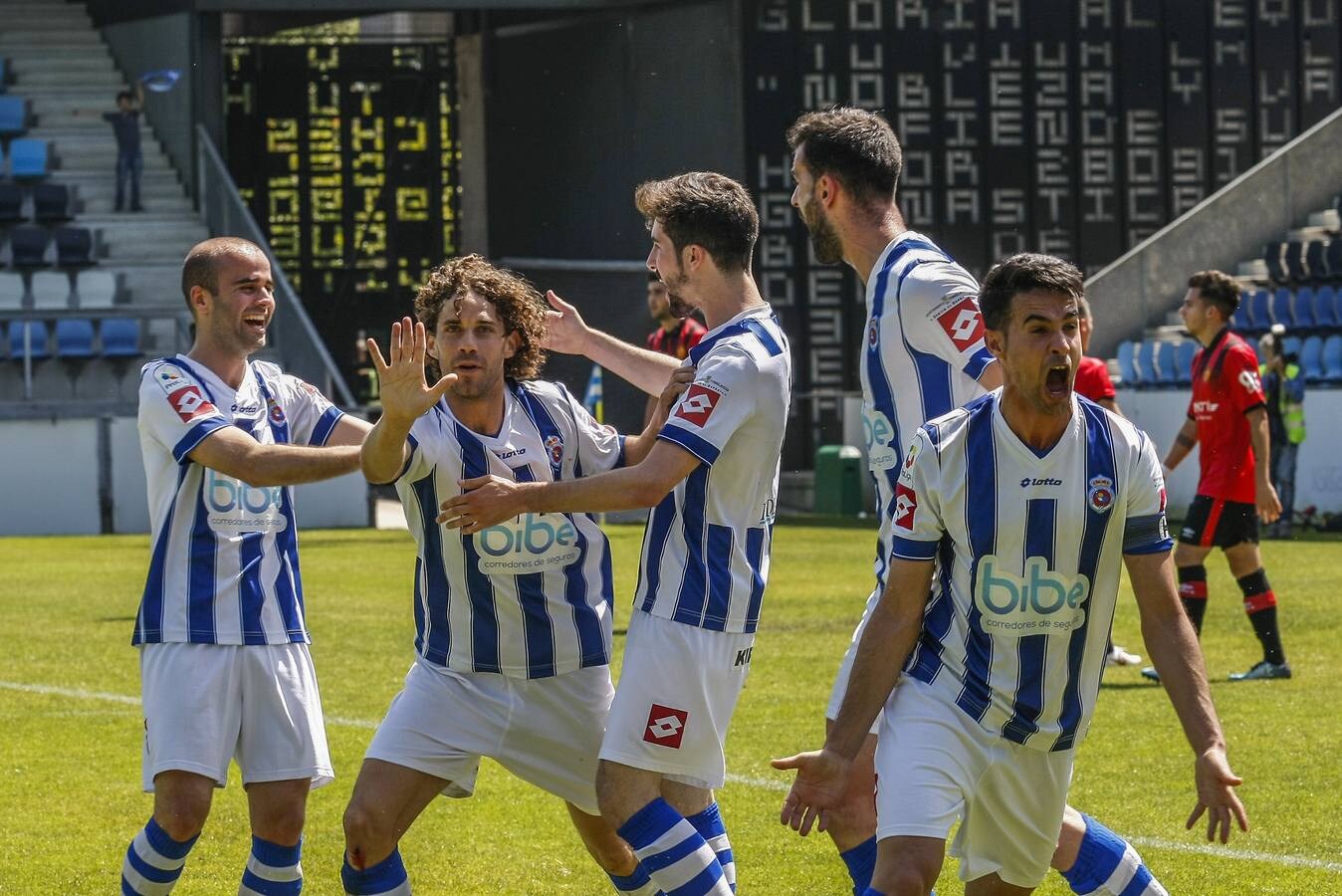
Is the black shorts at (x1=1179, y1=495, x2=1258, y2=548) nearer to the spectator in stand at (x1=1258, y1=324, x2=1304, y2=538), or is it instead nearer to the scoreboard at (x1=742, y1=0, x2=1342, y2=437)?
the spectator in stand at (x1=1258, y1=324, x2=1304, y2=538)

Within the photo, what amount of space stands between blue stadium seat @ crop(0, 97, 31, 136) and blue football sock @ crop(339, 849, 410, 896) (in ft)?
85.0

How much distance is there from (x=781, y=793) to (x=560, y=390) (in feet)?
8.61

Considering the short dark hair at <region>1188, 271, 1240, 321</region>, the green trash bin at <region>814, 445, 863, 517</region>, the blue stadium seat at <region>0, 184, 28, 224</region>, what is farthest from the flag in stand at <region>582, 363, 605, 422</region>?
Answer: the short dark hair at <region>1188, 271, 1240, 321</region>

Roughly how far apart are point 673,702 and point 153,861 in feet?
4.69

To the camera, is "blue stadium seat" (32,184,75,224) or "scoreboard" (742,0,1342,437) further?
"blue stadium seat" (32,184,75,224)

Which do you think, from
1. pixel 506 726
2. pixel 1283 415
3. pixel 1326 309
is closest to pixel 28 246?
pixel 1283 415

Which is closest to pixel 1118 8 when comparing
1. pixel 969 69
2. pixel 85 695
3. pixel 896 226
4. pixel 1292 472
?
pixel 969 69

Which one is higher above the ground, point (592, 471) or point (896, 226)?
point (896, 226)

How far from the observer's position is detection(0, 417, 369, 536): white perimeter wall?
856 inches

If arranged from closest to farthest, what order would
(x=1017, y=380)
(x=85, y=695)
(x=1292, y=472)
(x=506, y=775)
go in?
(x=1017, y=380) → (x=506, y=775) → (x=85, y=695) → (x=1292, y=472)

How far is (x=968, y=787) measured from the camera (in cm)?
418

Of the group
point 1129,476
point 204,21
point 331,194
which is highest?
point 204,21

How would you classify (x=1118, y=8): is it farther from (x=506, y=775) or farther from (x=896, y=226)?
(x=896, y=226)

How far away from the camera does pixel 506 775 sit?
26.4ft
